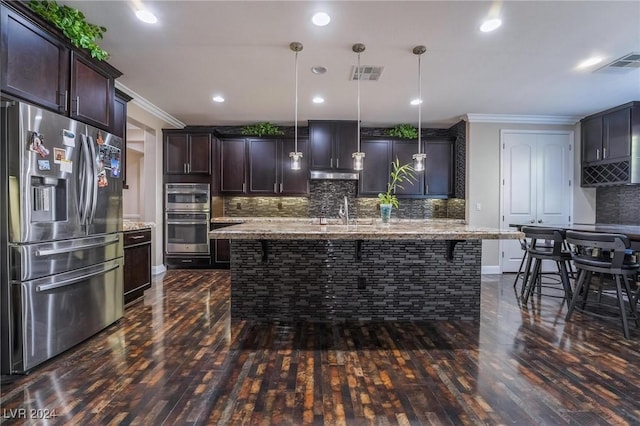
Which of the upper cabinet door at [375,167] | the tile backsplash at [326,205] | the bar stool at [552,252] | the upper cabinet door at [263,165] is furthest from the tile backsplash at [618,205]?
the upper cabinet door at [263,165]

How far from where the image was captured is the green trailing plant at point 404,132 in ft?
18.0

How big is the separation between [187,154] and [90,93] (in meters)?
2.63

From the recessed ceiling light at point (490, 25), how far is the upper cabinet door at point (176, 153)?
452 centimetres

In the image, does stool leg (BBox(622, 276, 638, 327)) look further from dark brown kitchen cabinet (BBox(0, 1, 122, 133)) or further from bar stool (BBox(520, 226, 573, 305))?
dark brown kitchen cabinet (BBox(0, 1, 122, 133))

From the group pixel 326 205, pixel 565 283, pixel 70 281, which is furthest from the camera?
pixel 326 205

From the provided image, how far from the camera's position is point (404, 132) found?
5477mm

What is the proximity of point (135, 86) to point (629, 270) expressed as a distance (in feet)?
18.1

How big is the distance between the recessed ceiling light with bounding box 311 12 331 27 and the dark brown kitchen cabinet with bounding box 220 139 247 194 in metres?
3.37

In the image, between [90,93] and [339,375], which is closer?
[339,375]

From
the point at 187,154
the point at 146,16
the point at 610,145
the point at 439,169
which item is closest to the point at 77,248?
the point at 146,16

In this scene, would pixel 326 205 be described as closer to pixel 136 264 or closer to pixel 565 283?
pixel 136 264

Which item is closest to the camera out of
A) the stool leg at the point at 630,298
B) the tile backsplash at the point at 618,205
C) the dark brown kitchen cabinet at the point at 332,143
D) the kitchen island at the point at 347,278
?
the stool leg at the point at 630,298

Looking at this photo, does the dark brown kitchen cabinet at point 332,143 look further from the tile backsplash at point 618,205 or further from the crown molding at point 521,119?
the tile backsplash at point 618,205

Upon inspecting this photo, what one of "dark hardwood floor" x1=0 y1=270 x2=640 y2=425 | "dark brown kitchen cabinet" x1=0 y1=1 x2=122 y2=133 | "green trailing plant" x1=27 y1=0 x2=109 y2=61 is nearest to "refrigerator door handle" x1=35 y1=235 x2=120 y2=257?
"dark hardwood floor" x1=0 y1=270 x2=640 y2=425
